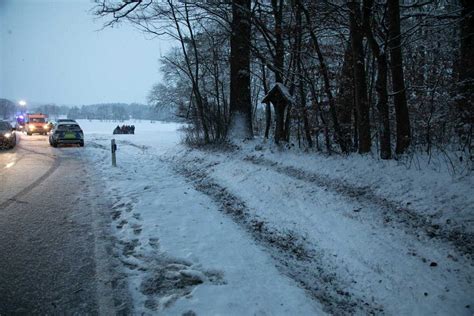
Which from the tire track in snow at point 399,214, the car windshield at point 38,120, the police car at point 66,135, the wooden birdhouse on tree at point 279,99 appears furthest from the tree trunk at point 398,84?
the car windshield at point 38,120

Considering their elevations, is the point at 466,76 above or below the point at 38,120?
below

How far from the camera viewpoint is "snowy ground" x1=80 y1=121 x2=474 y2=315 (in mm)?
3850

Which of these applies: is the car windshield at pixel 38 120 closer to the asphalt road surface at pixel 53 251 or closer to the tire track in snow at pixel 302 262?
the asphalt road surface at pixel 53 251

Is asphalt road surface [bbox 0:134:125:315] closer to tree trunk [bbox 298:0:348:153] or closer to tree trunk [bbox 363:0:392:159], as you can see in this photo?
tree trunk [bbox 363:0:392:159]

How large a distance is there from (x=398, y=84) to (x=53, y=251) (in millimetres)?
8501

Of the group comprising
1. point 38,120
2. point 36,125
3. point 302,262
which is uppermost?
point 38,120

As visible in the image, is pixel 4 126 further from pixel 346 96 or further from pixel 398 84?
pixel 398 84

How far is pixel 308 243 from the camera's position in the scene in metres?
5.39

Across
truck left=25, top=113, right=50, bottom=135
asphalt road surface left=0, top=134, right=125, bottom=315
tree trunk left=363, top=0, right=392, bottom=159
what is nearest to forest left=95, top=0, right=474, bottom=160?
tree trunk left=363, top=0, right=392, bottom=159

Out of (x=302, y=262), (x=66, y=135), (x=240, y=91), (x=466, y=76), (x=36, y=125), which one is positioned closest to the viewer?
(x=302, y=262)

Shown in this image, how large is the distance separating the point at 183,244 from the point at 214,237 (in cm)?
56

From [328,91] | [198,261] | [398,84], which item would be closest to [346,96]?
[328,91]

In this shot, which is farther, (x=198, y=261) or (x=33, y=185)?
(x=33, y=185)

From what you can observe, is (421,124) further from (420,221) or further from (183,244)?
(183,244)
